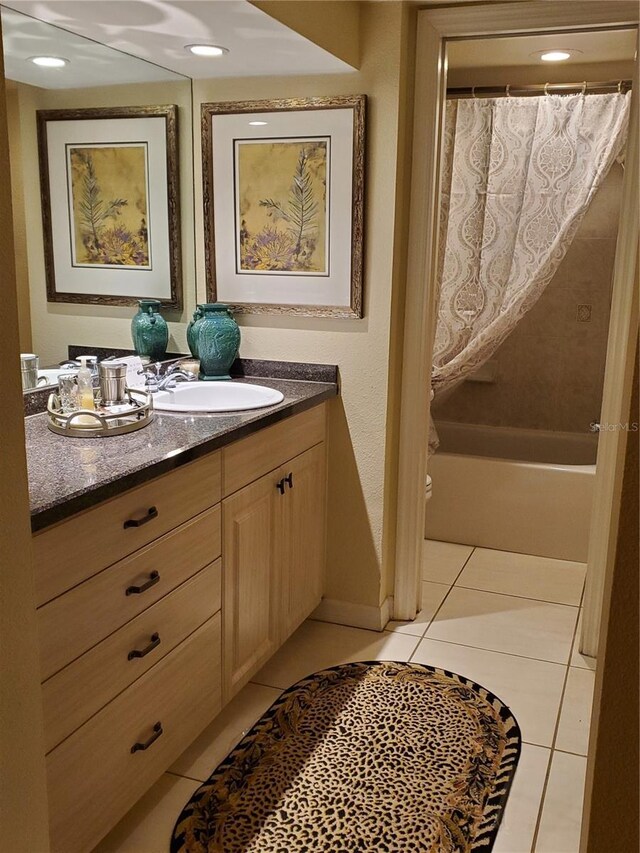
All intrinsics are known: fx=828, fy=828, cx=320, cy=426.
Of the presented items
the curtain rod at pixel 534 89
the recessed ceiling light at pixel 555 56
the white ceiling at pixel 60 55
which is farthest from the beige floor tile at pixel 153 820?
the recessed ceiling light at pixel 555 56

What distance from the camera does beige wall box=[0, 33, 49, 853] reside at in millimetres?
990

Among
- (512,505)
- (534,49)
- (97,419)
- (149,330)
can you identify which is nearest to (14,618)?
(97,419)

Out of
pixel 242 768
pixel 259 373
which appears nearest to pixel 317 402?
pixel 259 373

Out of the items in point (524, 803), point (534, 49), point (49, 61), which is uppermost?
point (534, 49)

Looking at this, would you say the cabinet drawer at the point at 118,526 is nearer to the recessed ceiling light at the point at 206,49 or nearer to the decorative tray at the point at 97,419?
the decorative tray at the point at 97,419

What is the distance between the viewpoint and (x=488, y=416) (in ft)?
15.5

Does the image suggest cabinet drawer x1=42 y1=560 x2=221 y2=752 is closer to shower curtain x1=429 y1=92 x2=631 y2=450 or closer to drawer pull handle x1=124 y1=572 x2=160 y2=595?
drawer pull handle x1=124 y1=572 x2=160 y2=595

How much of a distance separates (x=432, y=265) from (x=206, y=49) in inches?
39.2

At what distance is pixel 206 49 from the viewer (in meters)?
2.42

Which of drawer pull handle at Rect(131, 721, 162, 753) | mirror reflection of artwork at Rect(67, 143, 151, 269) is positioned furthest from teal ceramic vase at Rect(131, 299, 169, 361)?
drawer pull handle at Rect(131, 721, 162, 753)

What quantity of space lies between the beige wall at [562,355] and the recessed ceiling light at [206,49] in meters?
2.43

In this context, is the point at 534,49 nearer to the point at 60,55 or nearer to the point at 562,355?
the point at 562,355

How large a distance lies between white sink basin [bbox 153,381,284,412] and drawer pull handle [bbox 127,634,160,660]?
0.88m

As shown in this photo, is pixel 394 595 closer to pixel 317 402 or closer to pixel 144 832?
pixel 317 402
